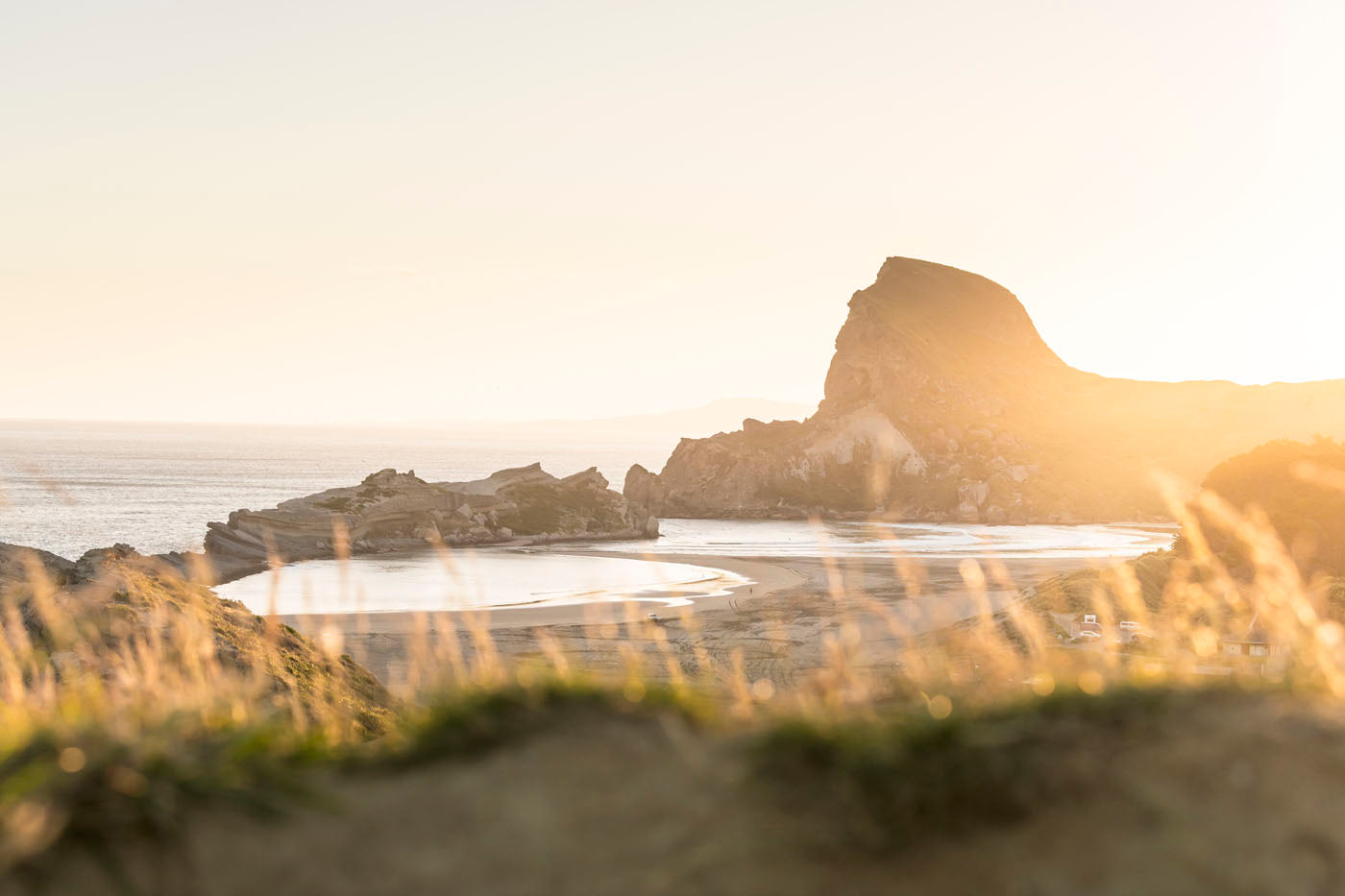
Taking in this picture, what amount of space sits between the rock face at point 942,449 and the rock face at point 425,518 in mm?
31921

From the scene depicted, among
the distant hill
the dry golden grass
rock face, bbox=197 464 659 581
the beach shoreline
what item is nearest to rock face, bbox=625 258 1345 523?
rock face, bbox=197 464 659 581

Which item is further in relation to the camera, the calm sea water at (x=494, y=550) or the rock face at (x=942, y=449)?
the rock face at (x=942, y=449)

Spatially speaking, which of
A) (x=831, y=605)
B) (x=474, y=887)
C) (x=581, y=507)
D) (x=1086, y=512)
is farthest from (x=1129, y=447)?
(x=474, y=887)

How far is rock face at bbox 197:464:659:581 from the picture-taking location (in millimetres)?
Answer: 76725

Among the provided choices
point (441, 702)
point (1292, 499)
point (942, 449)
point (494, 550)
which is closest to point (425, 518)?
point (494, 550)

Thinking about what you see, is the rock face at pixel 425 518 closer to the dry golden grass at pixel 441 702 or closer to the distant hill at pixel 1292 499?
the distant hill at pixel 1292 499

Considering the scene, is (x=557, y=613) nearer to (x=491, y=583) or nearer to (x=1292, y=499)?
(x=491, y=583)

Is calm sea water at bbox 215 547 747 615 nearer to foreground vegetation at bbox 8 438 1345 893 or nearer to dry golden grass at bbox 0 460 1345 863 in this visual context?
dry golden grass at bbox 0 460 1345 863

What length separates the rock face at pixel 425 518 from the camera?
76725mm

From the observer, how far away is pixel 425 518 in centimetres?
9056

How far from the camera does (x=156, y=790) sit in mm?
4000

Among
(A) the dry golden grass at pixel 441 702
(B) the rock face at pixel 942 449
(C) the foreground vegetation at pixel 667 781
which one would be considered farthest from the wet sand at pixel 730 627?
(B) the rock face at pixel 942 449

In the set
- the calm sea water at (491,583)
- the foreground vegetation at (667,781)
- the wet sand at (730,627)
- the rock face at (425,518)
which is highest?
the foreground vegetation at (667,781)

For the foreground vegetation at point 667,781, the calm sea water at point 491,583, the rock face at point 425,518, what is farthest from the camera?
the rock face at point 425,518
